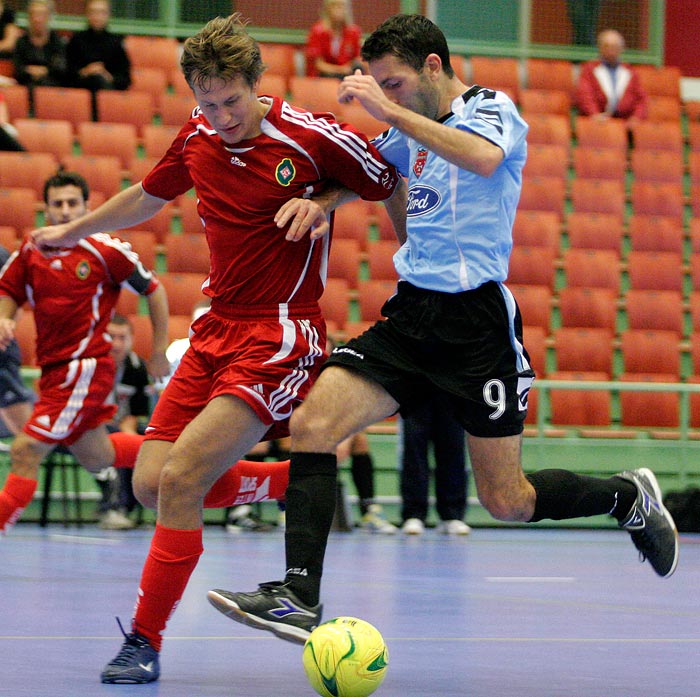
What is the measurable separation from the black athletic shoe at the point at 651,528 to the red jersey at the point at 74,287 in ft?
9.40

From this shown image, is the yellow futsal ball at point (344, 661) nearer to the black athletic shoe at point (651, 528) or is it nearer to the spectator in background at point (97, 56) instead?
the black athletic shoe at point (651, 528)

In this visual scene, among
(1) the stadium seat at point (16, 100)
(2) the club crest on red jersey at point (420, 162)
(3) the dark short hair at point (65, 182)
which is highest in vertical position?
(1) the stadium seat at point (16, 100)

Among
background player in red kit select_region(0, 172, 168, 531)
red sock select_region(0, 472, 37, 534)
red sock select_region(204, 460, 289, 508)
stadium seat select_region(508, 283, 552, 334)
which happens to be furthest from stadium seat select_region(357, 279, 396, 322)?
red sock select_region(204, 460, 289, 508)

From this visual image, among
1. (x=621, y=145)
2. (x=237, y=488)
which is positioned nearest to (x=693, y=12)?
(x=621, y=145)

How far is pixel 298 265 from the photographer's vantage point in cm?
405

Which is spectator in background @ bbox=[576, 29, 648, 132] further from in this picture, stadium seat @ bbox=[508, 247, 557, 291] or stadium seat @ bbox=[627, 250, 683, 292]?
stadium seat @ bbox=[508, 247, 557, 291]

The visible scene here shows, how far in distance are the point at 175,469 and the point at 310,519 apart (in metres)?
0.40

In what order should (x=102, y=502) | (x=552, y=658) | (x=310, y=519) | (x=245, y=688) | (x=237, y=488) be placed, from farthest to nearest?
(x=102, y=502)
(x=237, y=488)
(x=552, y=658)
(x=310, y=519)
(x=245, y=688)

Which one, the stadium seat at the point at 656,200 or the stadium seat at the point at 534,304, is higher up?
the stadium seat at the point at 656,200

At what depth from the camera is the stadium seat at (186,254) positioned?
35.8 ft

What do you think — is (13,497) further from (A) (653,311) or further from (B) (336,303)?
(A) (653,311)

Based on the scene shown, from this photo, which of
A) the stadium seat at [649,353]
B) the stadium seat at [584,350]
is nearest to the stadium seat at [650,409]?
the stadium seat at [584,350]

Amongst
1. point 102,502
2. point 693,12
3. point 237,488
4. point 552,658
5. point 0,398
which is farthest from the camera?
point 693,12

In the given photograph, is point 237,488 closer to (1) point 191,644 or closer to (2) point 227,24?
(1) point 191,644
